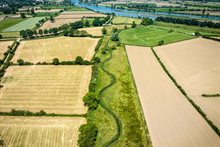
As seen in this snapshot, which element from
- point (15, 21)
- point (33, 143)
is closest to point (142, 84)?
point (33, 143)

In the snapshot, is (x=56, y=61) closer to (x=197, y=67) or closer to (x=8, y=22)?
(x=197, y=67)

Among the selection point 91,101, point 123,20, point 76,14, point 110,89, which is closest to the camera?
point 91,101

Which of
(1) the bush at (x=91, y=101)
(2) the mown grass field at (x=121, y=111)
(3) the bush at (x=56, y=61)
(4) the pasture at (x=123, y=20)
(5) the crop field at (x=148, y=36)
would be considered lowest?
(2) the mown grass field at (x=121, y=111)

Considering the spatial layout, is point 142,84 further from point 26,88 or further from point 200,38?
point 200,38

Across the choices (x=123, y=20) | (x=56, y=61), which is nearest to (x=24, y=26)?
(x=123, y=20)

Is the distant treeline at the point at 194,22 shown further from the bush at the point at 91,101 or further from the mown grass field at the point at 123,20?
the bush at the point at 91,101

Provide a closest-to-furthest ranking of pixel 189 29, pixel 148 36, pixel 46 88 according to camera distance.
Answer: pixel 46 88, pixel 148 36, pixel 189 29

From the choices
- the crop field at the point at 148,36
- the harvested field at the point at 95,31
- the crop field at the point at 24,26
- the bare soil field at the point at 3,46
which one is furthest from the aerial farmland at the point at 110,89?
the crop field at the point at 24,26
